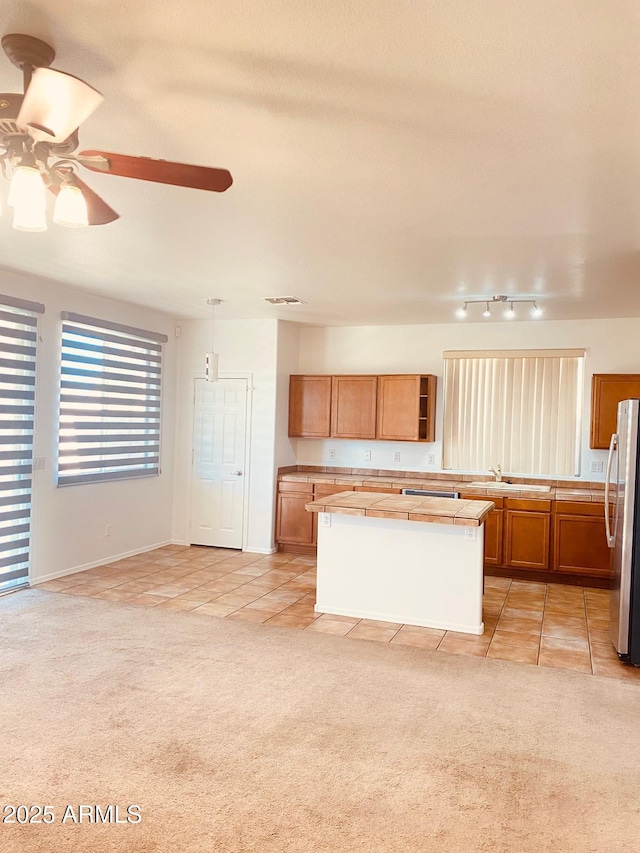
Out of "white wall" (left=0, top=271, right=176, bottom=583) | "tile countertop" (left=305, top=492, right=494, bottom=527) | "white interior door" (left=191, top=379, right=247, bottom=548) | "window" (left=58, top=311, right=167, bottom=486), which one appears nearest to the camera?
"tile countertop" (left=305, top=492, right=494, bottom=527)

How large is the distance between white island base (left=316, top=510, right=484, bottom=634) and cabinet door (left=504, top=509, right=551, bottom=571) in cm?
170

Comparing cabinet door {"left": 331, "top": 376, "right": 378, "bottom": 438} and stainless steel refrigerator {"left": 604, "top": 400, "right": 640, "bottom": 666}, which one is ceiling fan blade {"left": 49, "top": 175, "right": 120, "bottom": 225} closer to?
stainless steel refrigerator {"left": 604, "top": 400, "right": 640, "bottom": 666}

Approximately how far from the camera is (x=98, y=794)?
248 cm

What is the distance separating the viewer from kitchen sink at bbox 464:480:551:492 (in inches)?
243

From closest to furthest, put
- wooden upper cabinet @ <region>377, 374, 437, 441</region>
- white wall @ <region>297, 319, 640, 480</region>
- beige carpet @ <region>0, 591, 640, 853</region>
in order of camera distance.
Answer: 1. beige carpet @ <region>0, 591, 640, 853</region>
2. white wall @ <region>297, 319, 640, 480</region>
3. wooden upper cabinet @ <region>377, 374, 437, 441</region>

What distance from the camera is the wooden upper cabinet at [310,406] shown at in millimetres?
7238

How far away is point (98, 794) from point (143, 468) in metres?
4.62

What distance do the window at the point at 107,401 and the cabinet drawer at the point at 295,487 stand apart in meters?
1.43

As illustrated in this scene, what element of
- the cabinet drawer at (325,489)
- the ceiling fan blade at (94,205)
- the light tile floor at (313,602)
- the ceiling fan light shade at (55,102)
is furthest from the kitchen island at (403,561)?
the ceiling fan light shade at (55,102)

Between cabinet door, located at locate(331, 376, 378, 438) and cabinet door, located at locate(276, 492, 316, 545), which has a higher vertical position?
cabinet door, located at locate(331, 376, 378, 438)

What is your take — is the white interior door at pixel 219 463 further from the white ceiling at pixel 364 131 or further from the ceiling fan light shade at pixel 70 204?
the ceiling fan light shade at pixel 70 204

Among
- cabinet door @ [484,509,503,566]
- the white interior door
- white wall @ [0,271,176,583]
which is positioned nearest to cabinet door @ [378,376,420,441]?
cabinet door @ [484,509,503,566]

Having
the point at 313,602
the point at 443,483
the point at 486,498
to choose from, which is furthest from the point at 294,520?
the point at 486,498

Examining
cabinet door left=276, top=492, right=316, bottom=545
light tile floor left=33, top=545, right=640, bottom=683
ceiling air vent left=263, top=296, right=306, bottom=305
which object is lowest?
light tile floor left=33, top=545, right=640, bottom=683
